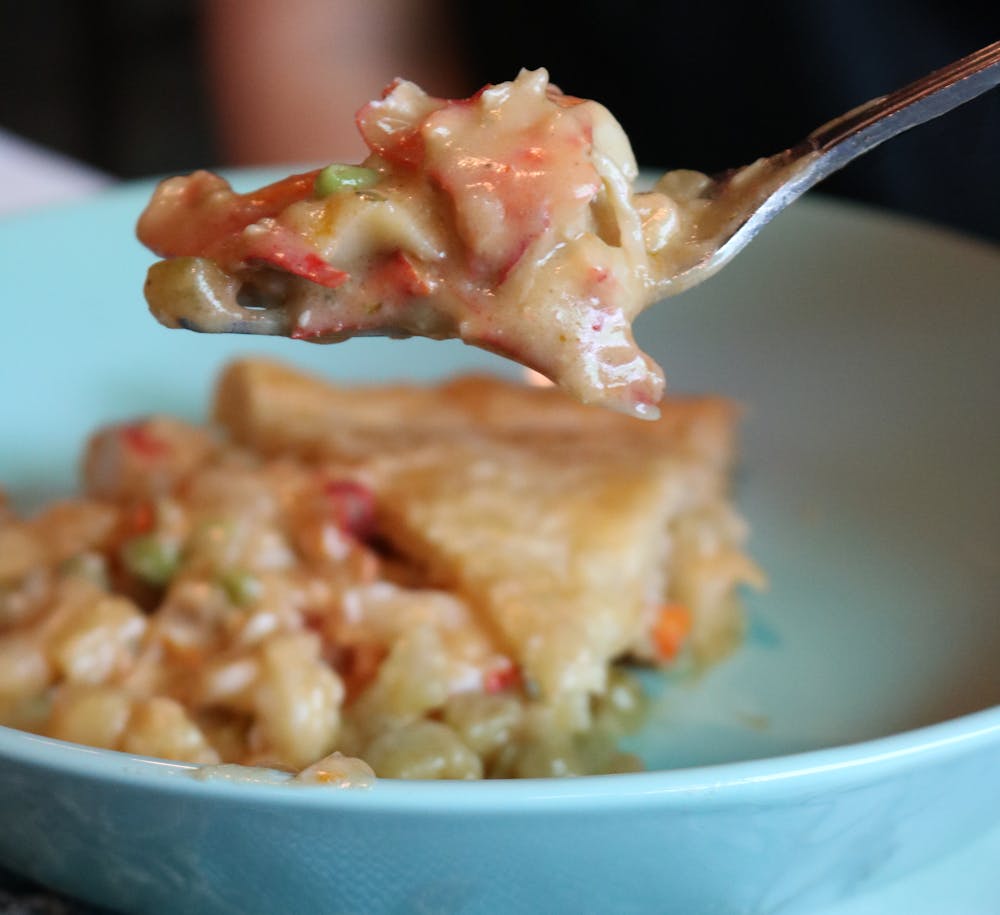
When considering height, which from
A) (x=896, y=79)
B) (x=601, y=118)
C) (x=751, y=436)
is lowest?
(x=751, y=436)

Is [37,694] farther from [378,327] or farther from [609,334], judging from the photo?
[609,334]

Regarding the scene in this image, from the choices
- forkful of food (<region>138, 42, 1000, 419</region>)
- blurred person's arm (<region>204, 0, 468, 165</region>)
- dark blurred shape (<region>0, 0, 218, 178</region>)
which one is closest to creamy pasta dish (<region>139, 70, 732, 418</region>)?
forkful of food (<region>138, 42, 1000, 419</region>)

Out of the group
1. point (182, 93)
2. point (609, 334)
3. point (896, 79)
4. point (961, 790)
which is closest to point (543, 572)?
point (609, 334)

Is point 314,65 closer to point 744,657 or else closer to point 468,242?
point 744,657

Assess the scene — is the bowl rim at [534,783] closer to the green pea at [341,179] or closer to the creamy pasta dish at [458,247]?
the creamy pasta dish at [458,247]

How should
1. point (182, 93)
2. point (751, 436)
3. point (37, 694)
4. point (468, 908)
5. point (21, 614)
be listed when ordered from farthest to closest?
1. point (182, 93)
2. point (751, 436)
3. point (21, 614)
4. point (37, 694)
5. point (468, 908)

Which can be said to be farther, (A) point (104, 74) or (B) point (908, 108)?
(A) point (104, 74)

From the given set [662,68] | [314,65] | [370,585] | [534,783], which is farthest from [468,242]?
[314,65]
